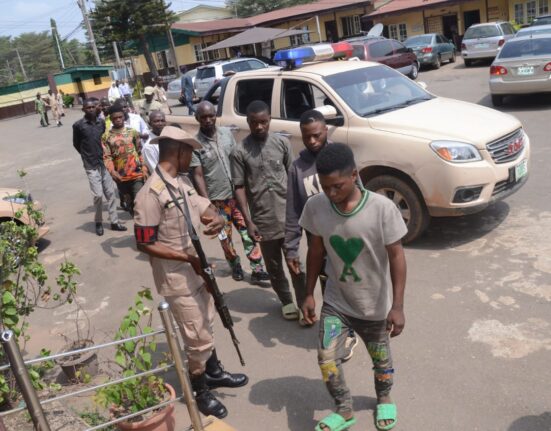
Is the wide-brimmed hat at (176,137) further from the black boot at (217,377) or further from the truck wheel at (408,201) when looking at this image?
the truck wheel at (408,201)

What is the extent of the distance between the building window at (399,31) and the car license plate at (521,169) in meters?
28.6

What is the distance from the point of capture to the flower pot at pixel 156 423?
301cm

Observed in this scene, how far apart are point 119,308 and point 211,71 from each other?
1788 centimetres

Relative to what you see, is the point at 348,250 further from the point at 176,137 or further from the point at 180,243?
the point at 176,137

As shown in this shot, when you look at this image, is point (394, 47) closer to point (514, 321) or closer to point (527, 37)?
point (527, 37)

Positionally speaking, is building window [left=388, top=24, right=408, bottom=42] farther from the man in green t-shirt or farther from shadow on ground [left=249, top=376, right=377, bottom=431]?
the man in green t-shirt

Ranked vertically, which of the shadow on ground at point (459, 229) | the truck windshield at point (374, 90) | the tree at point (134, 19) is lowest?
the shadow on ground at point (459, 229)

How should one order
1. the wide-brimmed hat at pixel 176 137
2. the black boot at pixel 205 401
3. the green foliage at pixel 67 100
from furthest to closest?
the green foliage at pixel 67 100 → the black boot at pixel 205 401 → the wide-brimmed hat at pixel 176 137

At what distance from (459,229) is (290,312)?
7.80 ft

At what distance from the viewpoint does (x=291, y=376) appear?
12.4ft

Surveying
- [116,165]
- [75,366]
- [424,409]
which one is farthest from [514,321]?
[116,165]

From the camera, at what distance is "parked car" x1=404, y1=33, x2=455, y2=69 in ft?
72.6

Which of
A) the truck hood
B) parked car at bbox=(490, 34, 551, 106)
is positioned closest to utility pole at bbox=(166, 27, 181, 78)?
parked car at bbox=(490, 34, 551, 106)

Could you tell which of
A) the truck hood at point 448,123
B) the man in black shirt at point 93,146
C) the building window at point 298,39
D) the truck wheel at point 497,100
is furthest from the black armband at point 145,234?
the building window at point 298,39
